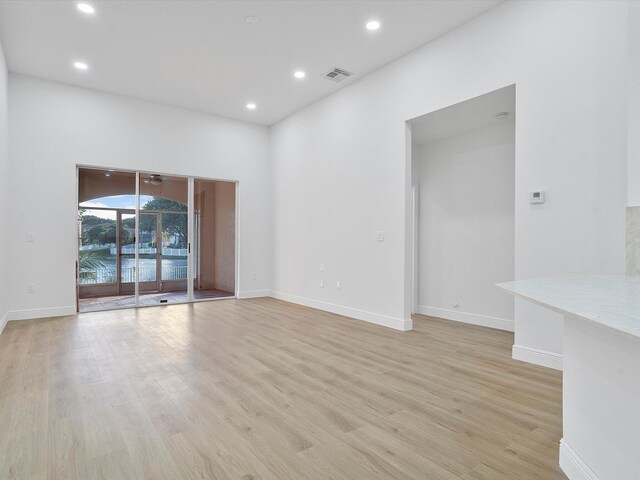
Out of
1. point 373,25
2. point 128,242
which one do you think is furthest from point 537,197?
point 128,242

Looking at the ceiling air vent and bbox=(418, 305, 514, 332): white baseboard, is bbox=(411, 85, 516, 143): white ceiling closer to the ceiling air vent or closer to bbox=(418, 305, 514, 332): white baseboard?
the ceiling air vent

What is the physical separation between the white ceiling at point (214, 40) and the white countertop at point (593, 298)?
3.14m

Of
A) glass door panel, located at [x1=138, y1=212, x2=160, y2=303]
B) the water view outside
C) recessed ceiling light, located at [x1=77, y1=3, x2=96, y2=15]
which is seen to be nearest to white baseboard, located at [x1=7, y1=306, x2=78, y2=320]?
the water view outside

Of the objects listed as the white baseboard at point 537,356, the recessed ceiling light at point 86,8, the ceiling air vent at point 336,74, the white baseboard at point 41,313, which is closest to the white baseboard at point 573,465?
the white baseboard at point 537,356

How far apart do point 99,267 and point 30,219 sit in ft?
4.05

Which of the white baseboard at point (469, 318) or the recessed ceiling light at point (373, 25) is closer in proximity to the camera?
the recessed ceiling light at point (373, 25)

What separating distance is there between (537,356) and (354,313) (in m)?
2.54

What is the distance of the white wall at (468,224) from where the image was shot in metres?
4.58

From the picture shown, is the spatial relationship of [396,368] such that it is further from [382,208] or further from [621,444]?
[382,208]

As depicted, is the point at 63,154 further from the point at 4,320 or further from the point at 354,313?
the point at 354,313

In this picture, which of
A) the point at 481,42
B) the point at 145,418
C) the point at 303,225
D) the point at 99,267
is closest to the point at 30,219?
the point at 99,267

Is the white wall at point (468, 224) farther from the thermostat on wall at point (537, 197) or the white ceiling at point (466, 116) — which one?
the thermostat on wall at point (537, 197)

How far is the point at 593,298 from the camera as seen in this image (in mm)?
1442

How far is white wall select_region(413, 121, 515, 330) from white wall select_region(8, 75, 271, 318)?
420 centimetres
